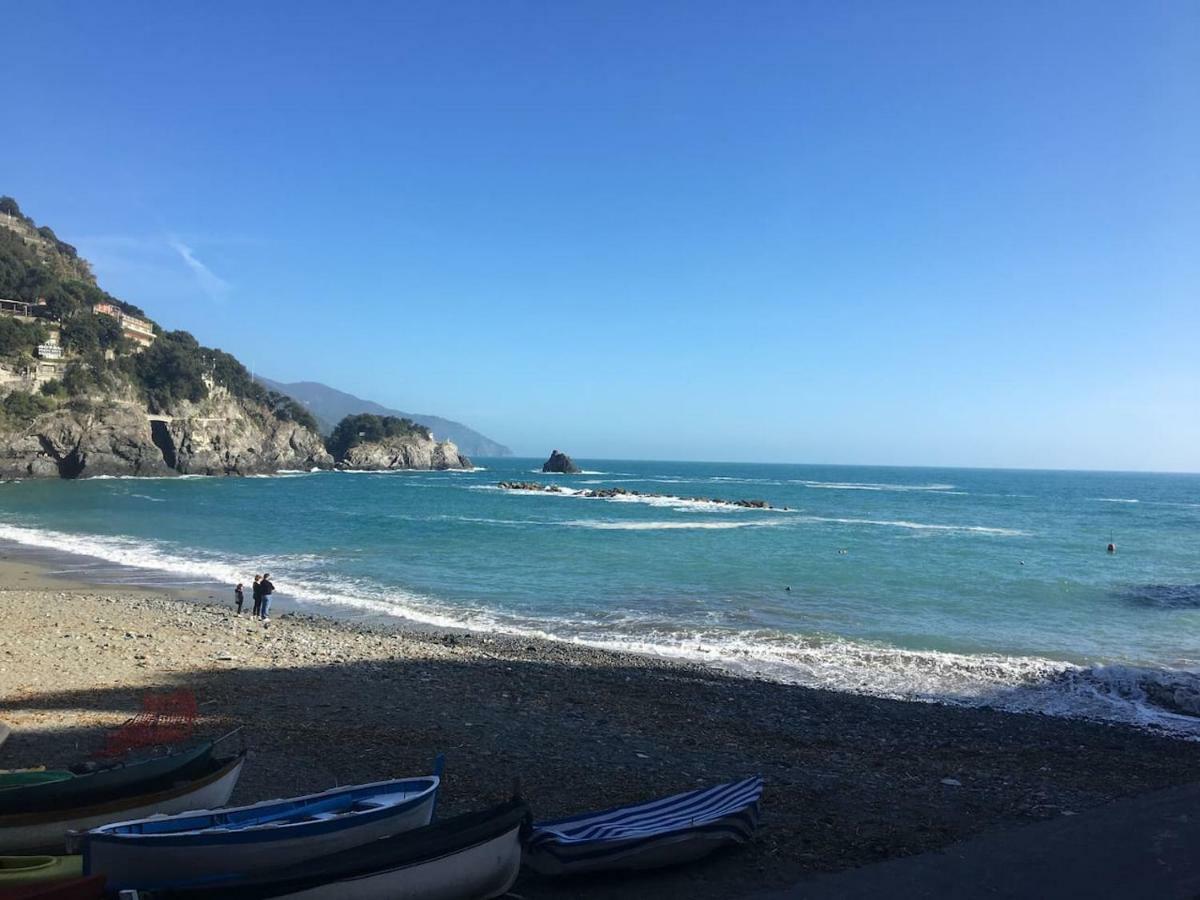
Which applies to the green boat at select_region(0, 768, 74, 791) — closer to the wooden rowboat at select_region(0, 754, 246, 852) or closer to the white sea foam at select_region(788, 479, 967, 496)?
the wooden rowboat at select_region(0, 754, 246, 852)

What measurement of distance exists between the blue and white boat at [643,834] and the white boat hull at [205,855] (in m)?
1.48

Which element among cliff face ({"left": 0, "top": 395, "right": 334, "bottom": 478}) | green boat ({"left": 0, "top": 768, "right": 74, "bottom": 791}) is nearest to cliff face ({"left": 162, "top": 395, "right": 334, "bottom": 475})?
cliff face ({"left": 0, "top": 395, "right": 334, "bottom": 478})

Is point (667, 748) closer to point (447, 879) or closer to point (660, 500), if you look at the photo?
point (447, 879)

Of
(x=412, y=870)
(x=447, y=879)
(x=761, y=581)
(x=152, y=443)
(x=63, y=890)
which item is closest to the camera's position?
(x=63, y=890)

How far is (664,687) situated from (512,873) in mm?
8400

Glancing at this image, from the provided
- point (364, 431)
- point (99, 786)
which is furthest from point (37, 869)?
point (364, 431)

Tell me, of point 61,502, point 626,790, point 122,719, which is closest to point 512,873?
point 626,790

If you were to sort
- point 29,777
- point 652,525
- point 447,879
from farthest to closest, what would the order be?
point 652,525, point 29,777, point 447,879

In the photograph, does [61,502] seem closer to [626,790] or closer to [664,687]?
[664,687]

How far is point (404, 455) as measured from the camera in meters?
152

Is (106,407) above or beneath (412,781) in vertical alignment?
above

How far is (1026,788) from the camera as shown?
29.1 ft

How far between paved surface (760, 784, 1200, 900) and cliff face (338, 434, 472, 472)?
465ft

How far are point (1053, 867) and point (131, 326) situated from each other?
140483 millimetres
